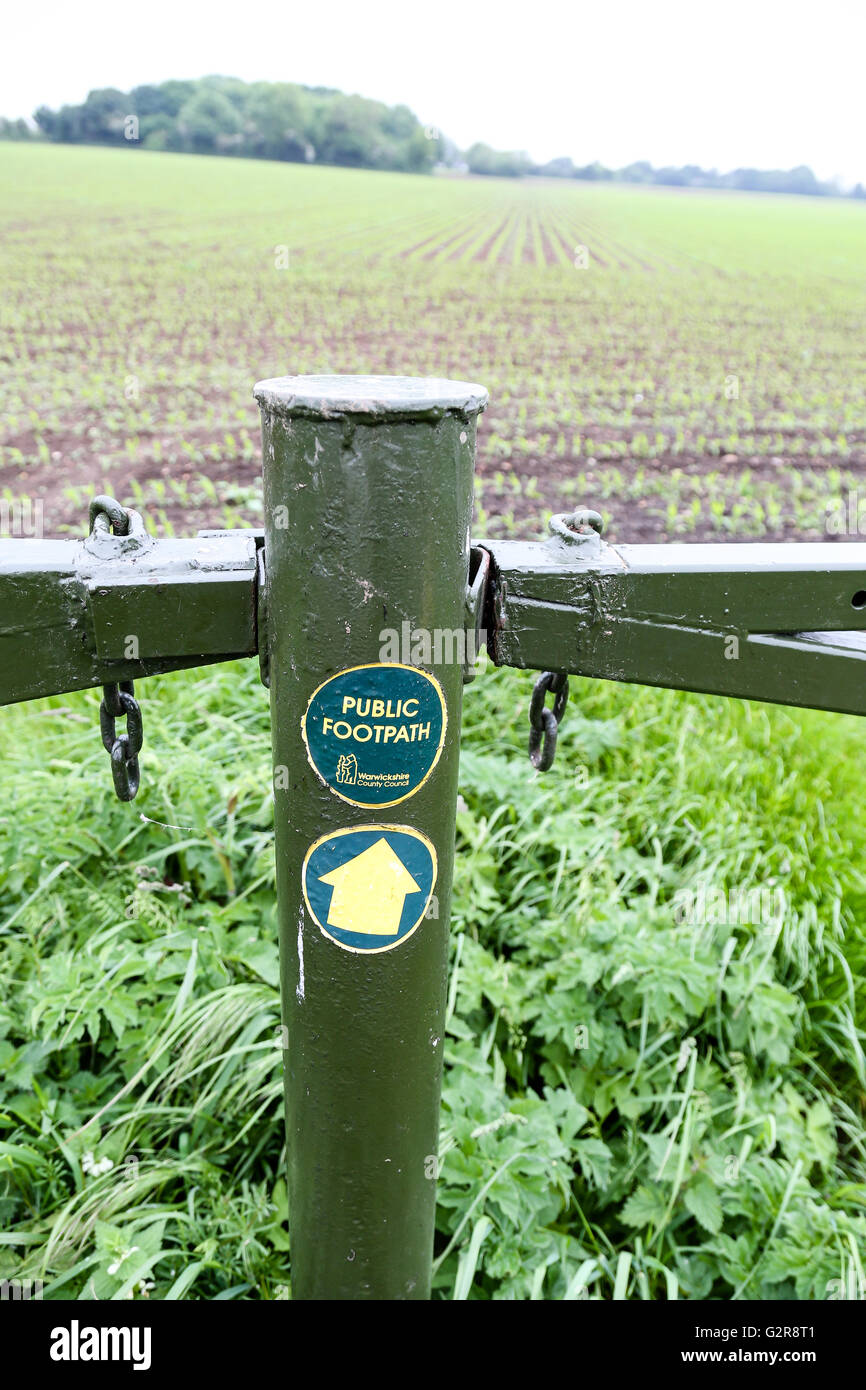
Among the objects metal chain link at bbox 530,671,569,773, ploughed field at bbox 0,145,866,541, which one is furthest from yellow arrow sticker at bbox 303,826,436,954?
ploughed field at bbox 0,145,866,541

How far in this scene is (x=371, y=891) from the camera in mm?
1112

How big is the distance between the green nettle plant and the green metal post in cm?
63

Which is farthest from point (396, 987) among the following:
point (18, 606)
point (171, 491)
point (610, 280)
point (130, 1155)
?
point (610, 280)

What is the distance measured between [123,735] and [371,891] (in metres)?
0.38

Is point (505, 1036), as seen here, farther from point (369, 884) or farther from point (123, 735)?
point (123, 735)

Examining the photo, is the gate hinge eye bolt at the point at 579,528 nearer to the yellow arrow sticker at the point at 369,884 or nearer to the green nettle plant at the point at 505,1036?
the yellow arrow sticker at the point at 369,884

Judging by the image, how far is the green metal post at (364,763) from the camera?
0.94 meters

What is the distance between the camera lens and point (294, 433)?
931mm

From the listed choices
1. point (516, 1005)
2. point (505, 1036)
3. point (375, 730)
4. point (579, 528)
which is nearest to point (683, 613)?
point (579, 528)

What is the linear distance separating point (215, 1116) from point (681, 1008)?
112 centimetres

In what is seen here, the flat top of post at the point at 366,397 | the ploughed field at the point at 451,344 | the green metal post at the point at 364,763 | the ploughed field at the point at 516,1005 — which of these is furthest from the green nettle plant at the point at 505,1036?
the ploughed field at the point at 451,344

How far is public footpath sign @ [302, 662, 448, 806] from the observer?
1001mm

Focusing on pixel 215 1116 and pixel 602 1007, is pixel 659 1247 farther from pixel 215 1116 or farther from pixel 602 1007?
pixel 215 1116

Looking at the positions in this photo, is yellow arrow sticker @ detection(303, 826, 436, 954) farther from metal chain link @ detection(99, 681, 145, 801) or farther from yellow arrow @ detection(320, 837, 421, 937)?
metal chain link @ detection(99, 681, 145, 801)
